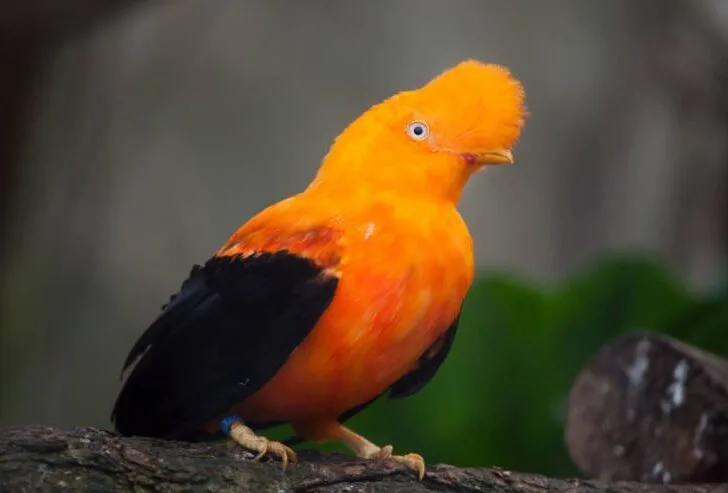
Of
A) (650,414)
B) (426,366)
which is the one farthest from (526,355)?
(426,366)

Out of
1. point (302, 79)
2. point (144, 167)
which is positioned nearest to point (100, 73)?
point (144, 167)

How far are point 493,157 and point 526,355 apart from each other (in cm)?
97

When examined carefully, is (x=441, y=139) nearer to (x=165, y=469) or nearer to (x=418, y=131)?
(x=418, y=131)

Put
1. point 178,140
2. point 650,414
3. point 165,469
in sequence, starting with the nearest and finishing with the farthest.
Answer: point 165,469
point 650,414
point 178,140

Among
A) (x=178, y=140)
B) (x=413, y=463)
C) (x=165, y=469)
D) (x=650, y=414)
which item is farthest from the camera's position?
(x=178, y=140)

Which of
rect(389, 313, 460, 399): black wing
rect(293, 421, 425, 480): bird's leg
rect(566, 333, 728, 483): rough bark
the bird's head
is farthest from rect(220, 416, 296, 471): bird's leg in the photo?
rect(566, 333, 728, 483): rough bark

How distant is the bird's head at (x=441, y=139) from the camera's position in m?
1.21

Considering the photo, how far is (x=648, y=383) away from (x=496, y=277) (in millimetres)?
458

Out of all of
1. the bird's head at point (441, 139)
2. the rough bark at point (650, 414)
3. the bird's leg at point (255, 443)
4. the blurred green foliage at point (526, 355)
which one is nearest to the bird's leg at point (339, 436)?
the bird's leg at point (255, 443)

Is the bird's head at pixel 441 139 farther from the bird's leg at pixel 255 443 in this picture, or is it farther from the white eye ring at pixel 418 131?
the bird's leg at pixel 255 443

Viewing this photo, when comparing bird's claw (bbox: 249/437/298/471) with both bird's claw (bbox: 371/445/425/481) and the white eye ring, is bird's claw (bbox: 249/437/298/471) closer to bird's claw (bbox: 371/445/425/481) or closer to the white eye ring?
bird's claw (bbox: 371/445/425/481)

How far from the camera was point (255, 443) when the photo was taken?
1107 millimetres

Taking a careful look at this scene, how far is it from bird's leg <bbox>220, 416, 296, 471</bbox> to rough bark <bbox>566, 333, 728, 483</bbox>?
2.69 ft

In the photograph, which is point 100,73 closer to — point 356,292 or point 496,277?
point 496,277
